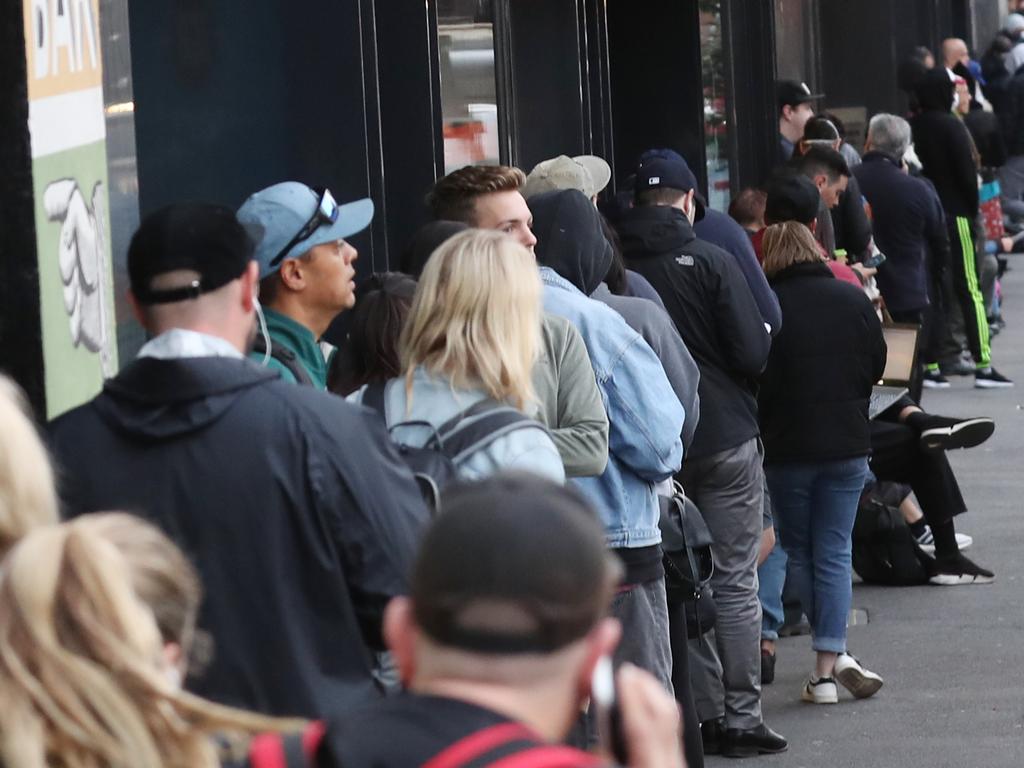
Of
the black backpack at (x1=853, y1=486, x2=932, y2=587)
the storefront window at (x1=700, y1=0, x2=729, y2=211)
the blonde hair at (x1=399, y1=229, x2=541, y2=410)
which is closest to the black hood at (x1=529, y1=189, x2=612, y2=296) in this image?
the blonde hair at (x1=399, y1=229, x2=541, y2=410)

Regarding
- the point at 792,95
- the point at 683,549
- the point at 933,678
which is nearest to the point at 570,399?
the point at 683,549

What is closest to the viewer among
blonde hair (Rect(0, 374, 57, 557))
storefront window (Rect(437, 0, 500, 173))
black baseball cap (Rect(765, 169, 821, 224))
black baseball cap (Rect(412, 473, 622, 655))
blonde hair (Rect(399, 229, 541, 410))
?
black baseball cap (Rect(412, 473, 622, 655))

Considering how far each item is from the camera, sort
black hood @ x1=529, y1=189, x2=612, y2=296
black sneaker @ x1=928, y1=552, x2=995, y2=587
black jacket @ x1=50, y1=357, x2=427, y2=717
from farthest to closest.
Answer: black sneaker @ x1=928, y1=552, x2=995, y2=587 < black hood @ x1=529, y1=189, x2=612, y2=296 < black jacket @ x1=50, y1=357, x2=427, y2=717

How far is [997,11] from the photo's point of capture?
98.6 feet

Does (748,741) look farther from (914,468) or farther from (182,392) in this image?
(182,392)

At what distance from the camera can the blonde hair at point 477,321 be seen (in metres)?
3.89

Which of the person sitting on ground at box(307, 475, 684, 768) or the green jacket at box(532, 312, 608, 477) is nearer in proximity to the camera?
the person sitting on ground at box(307, 475, 684, 768)

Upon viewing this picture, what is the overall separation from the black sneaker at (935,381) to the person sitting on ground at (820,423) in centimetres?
753

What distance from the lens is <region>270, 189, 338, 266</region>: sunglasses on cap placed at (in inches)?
160

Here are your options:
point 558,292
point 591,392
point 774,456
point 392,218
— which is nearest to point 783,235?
point 774,456

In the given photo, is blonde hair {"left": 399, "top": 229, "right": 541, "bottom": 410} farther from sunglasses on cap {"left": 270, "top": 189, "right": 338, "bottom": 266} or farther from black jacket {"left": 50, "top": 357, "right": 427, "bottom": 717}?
black jacket {"left": 50, "top": 357, "right": 427, "bottom": 717}

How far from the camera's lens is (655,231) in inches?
257

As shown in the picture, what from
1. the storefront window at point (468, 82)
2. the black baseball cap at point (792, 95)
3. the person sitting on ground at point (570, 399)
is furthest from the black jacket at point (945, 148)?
the person sitting on ground at point (570, 399)

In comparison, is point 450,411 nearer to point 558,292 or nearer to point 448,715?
point 558,292
